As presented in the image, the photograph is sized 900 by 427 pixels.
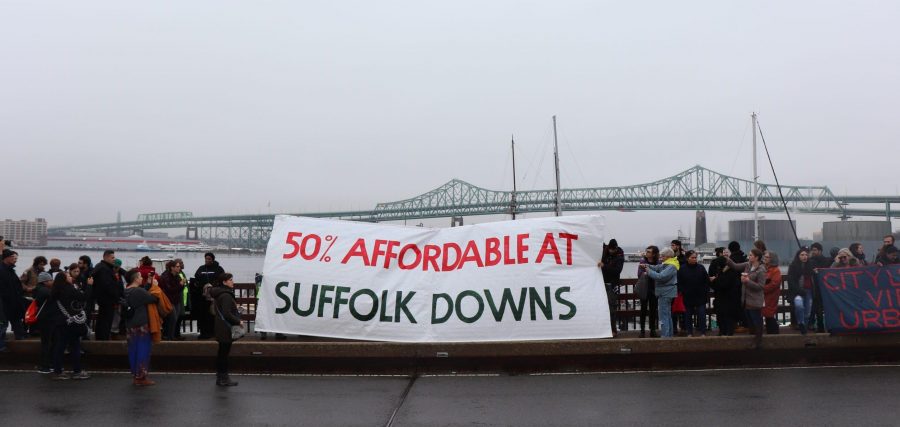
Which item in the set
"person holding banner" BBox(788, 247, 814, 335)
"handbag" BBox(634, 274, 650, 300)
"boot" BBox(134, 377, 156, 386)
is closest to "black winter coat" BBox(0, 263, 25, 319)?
"boot" BBox(134, 377, 156, 386)

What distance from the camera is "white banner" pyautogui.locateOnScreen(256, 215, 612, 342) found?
29.9 ft

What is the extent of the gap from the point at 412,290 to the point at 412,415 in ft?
8.36

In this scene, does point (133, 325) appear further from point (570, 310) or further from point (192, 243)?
point (192, 243)

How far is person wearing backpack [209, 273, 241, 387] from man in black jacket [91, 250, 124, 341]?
7.69 ft

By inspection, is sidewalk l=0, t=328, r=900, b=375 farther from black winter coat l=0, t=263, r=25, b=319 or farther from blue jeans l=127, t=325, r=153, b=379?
blue jeans l=127, t=325, r=153, b=379

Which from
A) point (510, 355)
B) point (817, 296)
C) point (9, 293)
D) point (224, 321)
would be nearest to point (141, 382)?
point (224, 321)

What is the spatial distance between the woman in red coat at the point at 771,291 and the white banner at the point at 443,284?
2456mm

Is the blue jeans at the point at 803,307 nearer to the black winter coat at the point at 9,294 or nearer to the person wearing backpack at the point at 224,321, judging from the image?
the person wearing backpack at the point at 224,321

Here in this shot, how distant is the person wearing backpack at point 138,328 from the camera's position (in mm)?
8250

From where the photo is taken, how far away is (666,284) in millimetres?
9633

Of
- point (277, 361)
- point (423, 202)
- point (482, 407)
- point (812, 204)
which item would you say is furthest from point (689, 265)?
point (812, 204)

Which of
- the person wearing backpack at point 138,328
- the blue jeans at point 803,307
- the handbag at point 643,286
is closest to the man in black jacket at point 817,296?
the blue jeans at point 803,307

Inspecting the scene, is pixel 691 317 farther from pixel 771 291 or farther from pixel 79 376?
pixel 79 376

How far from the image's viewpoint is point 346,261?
9.62 metres
